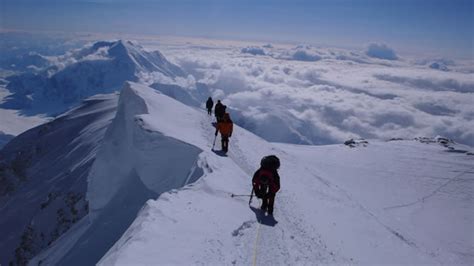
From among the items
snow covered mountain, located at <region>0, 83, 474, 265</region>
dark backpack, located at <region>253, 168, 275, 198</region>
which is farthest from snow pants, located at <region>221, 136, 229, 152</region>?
dark backpack, located at <region>253, 168, 275, 198</region>

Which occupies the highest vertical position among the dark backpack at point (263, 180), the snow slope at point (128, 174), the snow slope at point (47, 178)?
the dark backpack at point (263, 180)

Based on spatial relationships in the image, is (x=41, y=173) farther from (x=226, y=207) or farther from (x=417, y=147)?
(x=417, y=147)

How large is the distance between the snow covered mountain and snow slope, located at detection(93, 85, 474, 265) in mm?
59

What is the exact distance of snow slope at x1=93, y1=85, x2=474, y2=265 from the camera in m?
10.6

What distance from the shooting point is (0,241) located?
4378 cm

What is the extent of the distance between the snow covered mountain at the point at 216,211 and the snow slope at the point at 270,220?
0.06m

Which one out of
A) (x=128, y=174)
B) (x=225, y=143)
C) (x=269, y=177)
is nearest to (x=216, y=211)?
(x=269, y=177)

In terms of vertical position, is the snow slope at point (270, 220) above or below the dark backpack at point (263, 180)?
below

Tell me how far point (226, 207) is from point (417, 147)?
67.3 meters

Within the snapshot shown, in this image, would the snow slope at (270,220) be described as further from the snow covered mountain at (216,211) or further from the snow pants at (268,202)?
the snow pants at (268,202)

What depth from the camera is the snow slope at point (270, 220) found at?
10.6 m

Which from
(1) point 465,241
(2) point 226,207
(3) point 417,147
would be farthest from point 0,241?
(3) point 417,147

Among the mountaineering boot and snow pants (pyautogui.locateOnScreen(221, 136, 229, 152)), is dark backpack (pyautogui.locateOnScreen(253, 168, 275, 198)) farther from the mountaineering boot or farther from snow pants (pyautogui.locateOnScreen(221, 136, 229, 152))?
snow pants (pyautogui.locateOnScreen(221, 136, 229, 152))

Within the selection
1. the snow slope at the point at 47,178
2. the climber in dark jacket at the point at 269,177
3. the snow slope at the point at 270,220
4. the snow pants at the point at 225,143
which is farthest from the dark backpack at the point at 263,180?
the snow slope at the point at 47,178
